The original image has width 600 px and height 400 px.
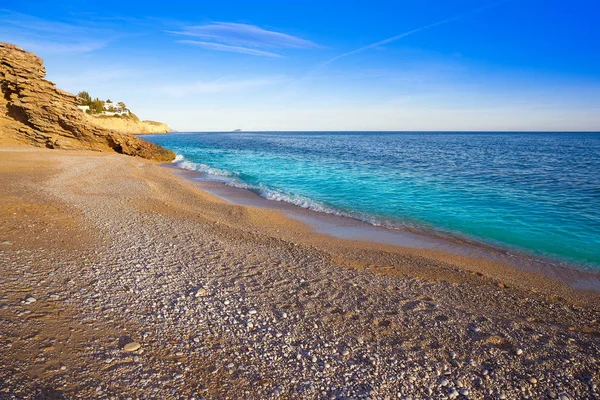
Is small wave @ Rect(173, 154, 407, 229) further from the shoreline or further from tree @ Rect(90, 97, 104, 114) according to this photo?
tree @ Rect(90, 97, 104, 114)

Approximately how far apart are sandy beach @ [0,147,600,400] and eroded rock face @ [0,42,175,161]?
25424mm

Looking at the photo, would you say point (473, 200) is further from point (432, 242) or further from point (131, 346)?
point (131, 346)

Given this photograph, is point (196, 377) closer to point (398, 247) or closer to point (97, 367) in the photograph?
point (97, 367)

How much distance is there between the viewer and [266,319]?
18.7 feet

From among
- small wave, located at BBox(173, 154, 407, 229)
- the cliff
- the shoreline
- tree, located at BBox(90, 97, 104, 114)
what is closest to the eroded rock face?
small wave, located at BBox(173, 154, 407, 229)

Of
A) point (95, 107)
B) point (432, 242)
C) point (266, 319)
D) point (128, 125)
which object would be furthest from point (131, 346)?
point (128, 125)

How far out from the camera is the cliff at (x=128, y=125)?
77.7 meters

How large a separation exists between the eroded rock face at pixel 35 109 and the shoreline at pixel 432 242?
24.7 metres

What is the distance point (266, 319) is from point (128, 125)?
387 ft

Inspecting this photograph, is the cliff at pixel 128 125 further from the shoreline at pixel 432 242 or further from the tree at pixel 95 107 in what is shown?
the shoreline at pixel 432 242

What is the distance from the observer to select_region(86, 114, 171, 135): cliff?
77.7m

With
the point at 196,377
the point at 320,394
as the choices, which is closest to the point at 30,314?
the point at 196,377

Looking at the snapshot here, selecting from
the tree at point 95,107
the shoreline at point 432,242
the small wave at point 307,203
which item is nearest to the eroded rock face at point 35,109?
the small wave at point 307,203

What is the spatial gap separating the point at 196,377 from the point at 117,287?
10.2ft
